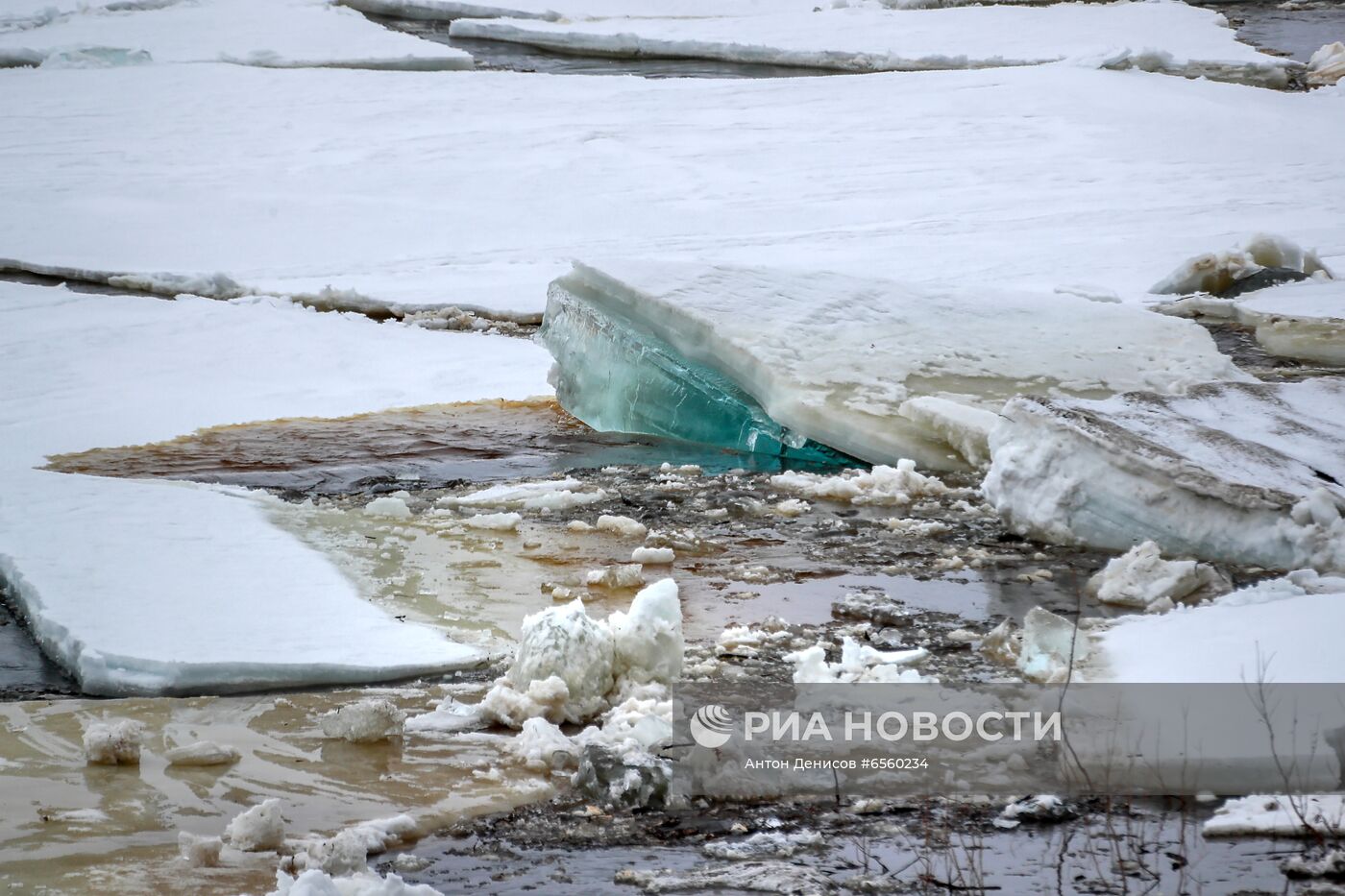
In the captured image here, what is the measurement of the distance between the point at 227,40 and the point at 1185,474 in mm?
13446

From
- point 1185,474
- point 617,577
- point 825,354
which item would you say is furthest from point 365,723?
point 825,354

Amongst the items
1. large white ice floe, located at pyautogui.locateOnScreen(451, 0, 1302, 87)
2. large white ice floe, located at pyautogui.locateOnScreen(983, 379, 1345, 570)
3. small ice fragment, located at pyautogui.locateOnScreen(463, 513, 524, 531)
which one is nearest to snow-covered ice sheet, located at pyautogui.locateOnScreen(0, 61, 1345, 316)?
large white ice floe, located at pyautogui.locateOnScreen(451, 0, 1302, 87)

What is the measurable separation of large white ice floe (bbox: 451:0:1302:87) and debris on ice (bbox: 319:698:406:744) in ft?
38.8

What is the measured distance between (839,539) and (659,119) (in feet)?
27.1

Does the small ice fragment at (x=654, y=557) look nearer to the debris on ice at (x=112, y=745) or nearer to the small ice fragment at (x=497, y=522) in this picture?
the small ice fragment at (x=497, y=522)

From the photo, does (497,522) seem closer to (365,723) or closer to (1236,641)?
(365,723)

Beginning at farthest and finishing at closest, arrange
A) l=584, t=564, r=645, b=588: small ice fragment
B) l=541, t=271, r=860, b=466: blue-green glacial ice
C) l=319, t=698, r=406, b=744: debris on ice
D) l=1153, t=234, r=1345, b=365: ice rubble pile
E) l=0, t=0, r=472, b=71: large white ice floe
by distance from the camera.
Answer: l=0, t=0, r=472, b=71: large white ice floe, l=1153, t=234, r=1345, b=365: ice rubble pile, l=541, t=271, r=860, b=466: blue-green glacial ice, l=584, t=564, r=645, b=588: small ice fragment, l=319, t=698, r=406, b=744: debris on ice

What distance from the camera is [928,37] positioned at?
15.8m

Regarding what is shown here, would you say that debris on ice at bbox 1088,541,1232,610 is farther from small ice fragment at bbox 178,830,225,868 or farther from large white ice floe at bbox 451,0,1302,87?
large white ice floe at bbox 451,0,1302,87

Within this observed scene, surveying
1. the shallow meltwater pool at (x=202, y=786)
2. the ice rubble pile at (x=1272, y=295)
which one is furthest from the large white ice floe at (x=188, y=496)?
the ice rubble pile at (x=1272, y=295)

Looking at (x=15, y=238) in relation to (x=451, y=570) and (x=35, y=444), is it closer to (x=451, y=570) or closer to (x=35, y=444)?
(x=35, y=444)

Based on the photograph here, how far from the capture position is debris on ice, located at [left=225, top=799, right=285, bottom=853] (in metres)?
2.88

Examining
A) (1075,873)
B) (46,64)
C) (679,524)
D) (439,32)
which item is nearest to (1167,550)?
(679,524)

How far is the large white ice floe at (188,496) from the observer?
12.7ft
